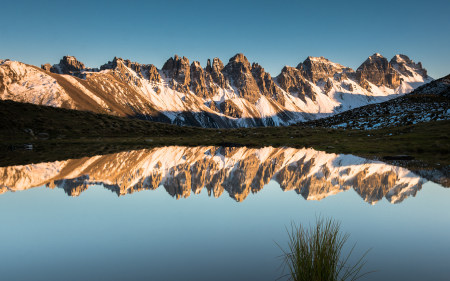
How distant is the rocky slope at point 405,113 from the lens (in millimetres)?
78500

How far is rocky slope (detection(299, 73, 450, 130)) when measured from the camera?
258 feet

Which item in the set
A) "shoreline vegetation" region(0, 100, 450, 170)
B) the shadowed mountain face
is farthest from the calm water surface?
"shoreline vegetation" region(0, 100, 450, 170)

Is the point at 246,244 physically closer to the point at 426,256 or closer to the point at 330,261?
the point at 330,261

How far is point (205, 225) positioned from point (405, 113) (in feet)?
323

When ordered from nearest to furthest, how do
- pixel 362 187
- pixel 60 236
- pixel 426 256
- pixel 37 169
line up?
pixel 426 256 < pixel 60 236 < pixel 362 187 < pixel 37 169

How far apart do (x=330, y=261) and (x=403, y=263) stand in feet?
10.3

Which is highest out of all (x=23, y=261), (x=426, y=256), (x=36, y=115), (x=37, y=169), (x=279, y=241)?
(x=36, y=115)

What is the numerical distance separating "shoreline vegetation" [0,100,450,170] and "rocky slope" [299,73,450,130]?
539 inches

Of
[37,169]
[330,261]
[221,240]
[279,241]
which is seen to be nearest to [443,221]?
[279,241]

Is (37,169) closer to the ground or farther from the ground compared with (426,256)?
farther from the ground

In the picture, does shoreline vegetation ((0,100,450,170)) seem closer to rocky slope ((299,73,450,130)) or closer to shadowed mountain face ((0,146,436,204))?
shadowed mountain face ((0,146,436,204))

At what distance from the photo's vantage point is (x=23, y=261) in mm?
8422

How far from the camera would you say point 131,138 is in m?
69.4

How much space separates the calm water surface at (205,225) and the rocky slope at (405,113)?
223 feet
